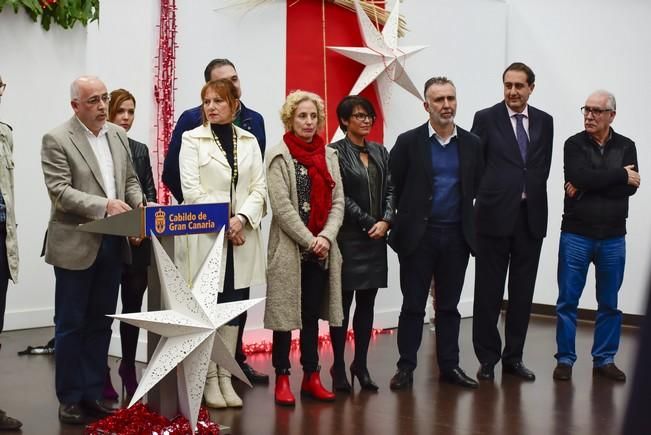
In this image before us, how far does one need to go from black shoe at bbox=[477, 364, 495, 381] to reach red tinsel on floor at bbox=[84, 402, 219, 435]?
188cm

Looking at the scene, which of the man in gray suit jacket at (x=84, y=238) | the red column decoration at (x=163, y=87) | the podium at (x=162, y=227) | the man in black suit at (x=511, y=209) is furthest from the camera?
the red column decoration at (x=163, y=87)

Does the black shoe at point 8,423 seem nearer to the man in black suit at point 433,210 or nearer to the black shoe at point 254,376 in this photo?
the black shoe at point 254,376

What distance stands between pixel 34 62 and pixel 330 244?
3.10 m

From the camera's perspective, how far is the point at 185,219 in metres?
3.26

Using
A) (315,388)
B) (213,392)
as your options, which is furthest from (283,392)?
(213,392)

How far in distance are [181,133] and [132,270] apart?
26.8 inches

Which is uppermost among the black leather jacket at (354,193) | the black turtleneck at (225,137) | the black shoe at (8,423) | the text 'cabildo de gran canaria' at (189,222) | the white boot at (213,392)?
the black turtleneck at (225,137)

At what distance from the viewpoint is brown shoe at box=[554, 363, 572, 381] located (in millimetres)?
4801

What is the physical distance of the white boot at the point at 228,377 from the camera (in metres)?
3.88

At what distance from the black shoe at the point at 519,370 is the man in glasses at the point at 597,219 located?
140 millimetres

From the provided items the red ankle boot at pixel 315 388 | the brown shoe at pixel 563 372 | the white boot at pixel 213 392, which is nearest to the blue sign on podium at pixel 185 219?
the white boot at pixel 213 392

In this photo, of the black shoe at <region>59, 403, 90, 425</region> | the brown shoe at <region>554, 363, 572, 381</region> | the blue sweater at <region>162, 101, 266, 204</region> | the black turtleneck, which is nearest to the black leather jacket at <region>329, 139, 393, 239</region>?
the blue sweater at <region>162, 101, 266, 204</region>

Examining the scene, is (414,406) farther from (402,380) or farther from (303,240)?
(303,240)

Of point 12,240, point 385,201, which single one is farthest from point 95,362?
point 385,201
